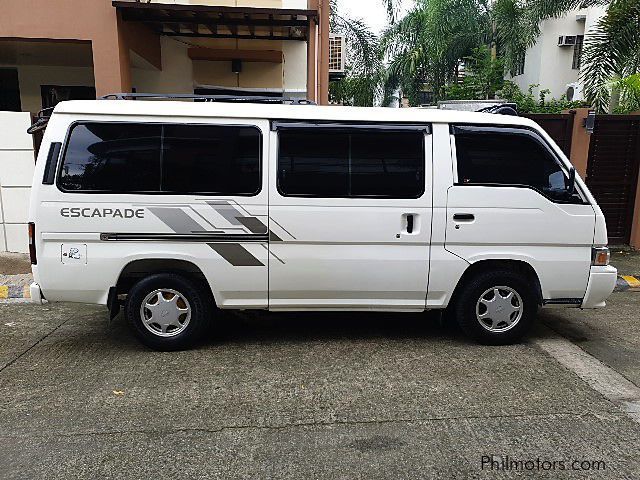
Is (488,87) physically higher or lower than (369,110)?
higher

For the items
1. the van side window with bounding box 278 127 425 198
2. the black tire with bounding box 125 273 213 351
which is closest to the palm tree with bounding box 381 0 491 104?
the van side window with bounding box 278 127 425 198

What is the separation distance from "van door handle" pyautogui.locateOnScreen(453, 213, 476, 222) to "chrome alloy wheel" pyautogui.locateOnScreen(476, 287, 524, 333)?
2.21 ft

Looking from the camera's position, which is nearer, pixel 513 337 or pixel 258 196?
pixel 258 196

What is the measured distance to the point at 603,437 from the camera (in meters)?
3.35

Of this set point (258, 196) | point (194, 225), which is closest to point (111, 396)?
point (194, 225)

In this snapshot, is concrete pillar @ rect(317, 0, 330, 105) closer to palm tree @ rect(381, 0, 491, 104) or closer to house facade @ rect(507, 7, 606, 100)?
palm tree @ rect(381, 0, 491, 104)

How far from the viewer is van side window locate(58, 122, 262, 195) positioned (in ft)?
14.3

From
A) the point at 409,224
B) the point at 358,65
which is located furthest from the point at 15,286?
the point at 358,65

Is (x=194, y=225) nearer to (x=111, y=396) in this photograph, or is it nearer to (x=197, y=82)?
(x=111, y=396)

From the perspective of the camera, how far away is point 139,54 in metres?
9.02

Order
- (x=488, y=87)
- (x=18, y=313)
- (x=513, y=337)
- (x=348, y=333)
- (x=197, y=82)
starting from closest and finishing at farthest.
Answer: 1. (x=513, y=337)
2. (x=348, y=333)
3. (x=18, y=313)
4. (x=197, y=82)
5. (x=488, y=87)

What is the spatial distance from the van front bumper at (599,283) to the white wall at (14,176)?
7.04 meters

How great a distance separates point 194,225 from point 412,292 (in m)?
1.96

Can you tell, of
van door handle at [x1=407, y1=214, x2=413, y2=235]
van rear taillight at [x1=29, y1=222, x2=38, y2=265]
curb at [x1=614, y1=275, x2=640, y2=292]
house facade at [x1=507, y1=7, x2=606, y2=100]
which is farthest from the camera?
house facade at [x1=507, y1=7, x2=606, y2=100]
